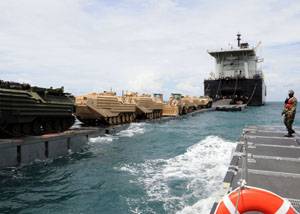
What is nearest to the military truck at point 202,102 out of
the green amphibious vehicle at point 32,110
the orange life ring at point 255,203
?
the green amphibious vehicle at point 32,110

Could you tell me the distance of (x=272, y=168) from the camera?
862 cm

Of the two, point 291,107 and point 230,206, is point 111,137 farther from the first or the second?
point 230,206

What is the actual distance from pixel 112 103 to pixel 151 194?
18848 mm

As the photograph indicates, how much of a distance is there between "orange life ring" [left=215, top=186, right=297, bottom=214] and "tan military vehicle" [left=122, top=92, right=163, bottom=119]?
30.1 meters

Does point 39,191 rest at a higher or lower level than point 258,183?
lower

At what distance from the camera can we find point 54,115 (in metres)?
18.7

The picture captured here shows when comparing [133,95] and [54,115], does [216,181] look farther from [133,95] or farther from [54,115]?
[133,95]

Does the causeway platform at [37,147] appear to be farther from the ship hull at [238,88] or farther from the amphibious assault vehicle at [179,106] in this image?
the ship hull at [238,88]

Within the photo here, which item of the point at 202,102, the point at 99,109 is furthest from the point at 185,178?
the point at 202,102

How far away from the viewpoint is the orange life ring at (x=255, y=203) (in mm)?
4242

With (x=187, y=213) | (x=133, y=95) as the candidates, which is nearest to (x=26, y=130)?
(x=187, y=213)

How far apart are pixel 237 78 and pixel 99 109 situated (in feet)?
149

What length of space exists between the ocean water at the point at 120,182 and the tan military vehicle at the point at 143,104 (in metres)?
18.3

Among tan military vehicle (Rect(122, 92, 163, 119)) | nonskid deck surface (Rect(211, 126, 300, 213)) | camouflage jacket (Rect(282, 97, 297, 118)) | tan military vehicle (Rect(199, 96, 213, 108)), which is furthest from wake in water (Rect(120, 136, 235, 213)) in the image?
tan military vehicle (Rect(199, 96, 213, 108))
